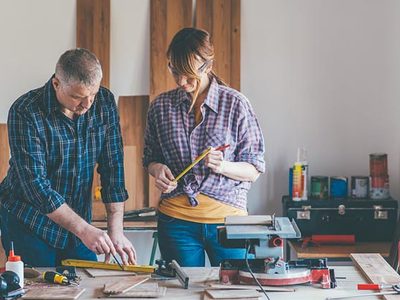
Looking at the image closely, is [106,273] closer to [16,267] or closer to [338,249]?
[16,267]

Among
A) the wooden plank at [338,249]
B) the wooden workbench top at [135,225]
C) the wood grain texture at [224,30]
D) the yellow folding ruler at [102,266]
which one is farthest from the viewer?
the wood grain texture at [224,30]

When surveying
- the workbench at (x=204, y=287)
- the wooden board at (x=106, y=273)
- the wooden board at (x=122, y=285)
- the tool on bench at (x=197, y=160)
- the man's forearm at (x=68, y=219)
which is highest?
the tool on bench at (x=197, y=160)

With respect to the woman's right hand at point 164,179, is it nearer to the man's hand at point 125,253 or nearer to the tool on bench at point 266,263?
the man's hand at point 125,253

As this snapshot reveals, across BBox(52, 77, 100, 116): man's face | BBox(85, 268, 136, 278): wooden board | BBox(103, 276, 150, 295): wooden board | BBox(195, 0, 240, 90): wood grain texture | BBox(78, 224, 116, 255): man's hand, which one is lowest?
BBox(103, 276, 150, 295): wooden board

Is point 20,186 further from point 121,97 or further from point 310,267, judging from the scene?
point 121,97

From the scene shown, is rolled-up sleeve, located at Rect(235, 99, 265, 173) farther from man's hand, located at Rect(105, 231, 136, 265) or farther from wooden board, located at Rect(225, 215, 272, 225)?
man's hand, located at Rect(105, 231, 136, 265)

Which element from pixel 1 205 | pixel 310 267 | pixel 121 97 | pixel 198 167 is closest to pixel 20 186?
pixel 1 205

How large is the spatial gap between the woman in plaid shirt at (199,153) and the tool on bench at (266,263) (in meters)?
0.45

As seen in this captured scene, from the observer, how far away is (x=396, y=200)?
176 inches

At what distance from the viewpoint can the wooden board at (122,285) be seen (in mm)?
2438

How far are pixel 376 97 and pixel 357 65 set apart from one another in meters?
0.21

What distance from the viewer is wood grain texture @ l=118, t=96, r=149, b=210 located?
462 cm

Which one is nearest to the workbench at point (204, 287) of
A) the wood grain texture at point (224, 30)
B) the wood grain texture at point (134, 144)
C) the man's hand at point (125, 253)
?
the man's hand at point (125, 253)

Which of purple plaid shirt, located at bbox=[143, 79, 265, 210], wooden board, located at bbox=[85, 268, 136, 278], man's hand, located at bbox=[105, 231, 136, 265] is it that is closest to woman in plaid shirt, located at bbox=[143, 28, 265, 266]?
purple plaid shirt, located at bbox=[143, 79, 265, 210]
